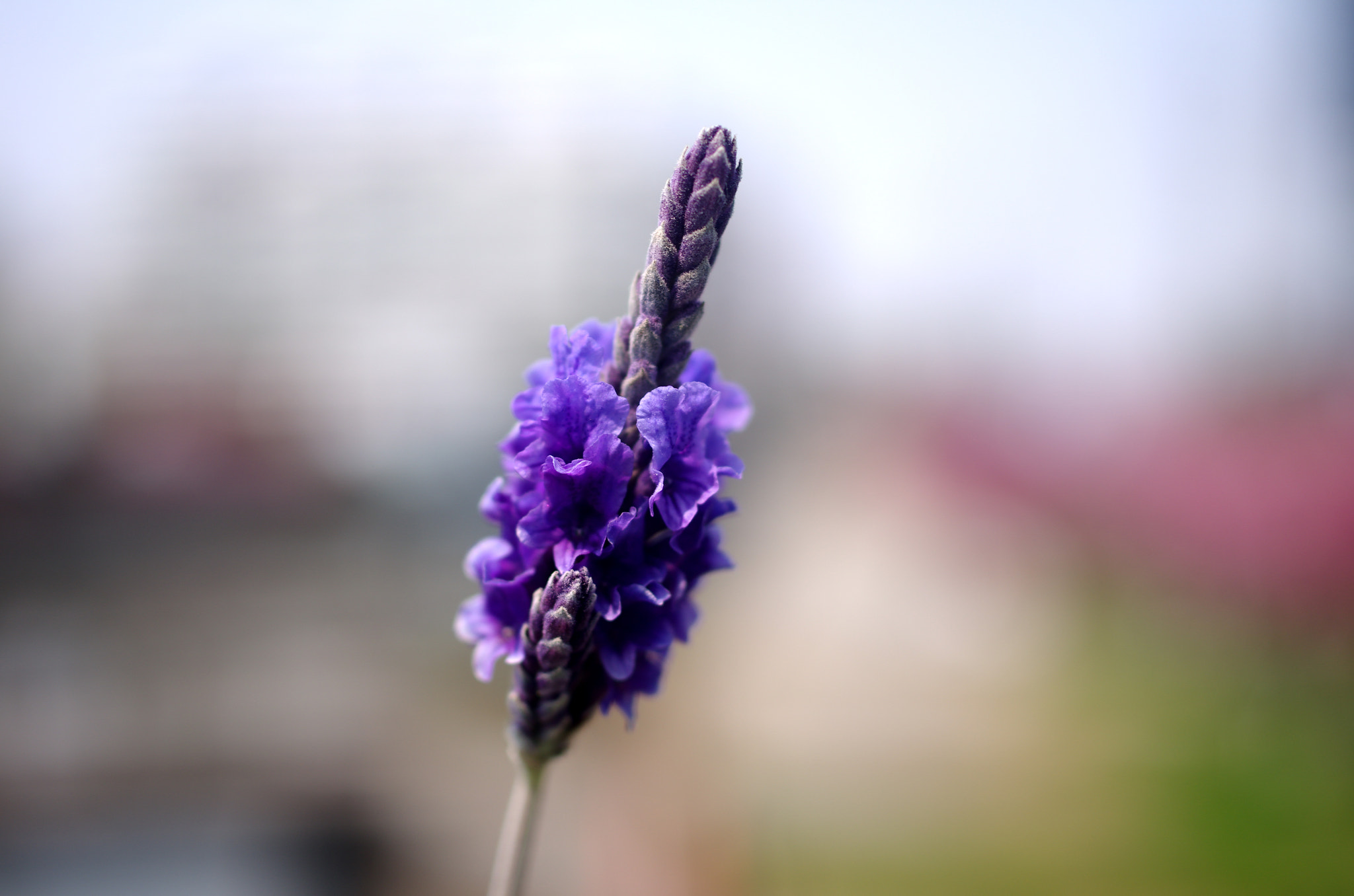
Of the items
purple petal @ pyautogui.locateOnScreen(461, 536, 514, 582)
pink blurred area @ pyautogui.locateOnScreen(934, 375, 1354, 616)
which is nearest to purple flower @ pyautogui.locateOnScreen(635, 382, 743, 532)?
purple petal @ pyautogui.locateOnScreen(461, 536, 514, 582)

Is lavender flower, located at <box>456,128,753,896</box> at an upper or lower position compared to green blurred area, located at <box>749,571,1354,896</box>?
upper

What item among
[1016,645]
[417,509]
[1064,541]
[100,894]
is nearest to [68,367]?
[417,509]

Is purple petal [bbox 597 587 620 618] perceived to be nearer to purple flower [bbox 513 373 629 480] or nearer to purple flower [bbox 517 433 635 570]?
purple flower [bbox 517 433 635 570]

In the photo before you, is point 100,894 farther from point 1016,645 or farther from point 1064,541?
point 1064,541

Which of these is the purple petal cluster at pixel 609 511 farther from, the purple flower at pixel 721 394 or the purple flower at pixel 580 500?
the purple flower at pixel 721 394

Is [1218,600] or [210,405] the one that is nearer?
[1218,600]

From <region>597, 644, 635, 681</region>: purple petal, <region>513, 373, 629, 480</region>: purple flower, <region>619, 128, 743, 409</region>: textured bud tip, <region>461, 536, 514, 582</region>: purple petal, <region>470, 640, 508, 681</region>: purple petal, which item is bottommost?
<region>470, 640, 508, 681</region>: purple petal

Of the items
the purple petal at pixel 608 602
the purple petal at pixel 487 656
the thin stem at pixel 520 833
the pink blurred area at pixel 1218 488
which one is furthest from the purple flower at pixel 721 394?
the pink blurred area at pixel 1218 488
